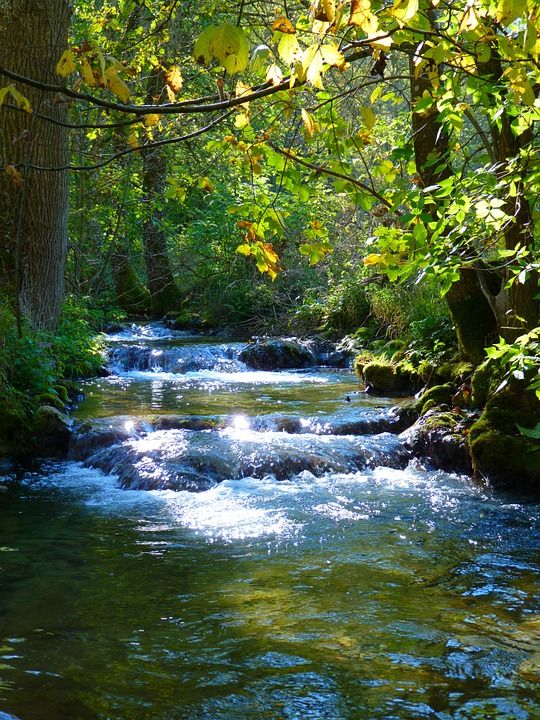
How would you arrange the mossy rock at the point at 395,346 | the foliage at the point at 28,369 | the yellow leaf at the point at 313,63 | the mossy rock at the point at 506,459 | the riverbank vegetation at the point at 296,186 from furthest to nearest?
1. the mossy rock at the point at 395,346
2. the foliage at the point at 28,369
3. the mossy rock at the point at 506,459
4. the riverbank vegetation at the point at 296,186
5. the yellow leaf at the point at 313,63

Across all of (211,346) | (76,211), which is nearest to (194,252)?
(211,346)

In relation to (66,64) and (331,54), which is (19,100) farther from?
(331,54)

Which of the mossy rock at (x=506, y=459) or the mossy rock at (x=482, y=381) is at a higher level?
the mossy rock at (x=482, y=381)

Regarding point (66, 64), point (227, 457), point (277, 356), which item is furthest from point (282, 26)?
point (277, 356)

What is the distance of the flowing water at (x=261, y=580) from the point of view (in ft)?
10.5

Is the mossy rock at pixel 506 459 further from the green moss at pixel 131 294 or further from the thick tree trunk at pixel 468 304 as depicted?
the green moss at pixel 131 294

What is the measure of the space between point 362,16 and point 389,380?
890 centimetres

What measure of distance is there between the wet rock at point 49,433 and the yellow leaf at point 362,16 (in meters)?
6.57

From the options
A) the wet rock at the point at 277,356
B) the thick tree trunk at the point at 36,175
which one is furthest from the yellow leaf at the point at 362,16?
the wet rock at the point at 277,356

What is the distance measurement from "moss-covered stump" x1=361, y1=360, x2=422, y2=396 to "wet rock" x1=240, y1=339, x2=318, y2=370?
10.6 feet

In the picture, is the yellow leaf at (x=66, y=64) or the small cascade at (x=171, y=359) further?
the small cascade at (x=171, y=359)

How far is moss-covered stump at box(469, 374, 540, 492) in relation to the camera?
22.2 feet

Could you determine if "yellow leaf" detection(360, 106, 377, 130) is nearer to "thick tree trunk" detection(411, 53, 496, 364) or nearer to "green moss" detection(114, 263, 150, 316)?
Result: "thick tree trunk" detection(411, 53, 496, 364)

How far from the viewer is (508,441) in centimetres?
693
